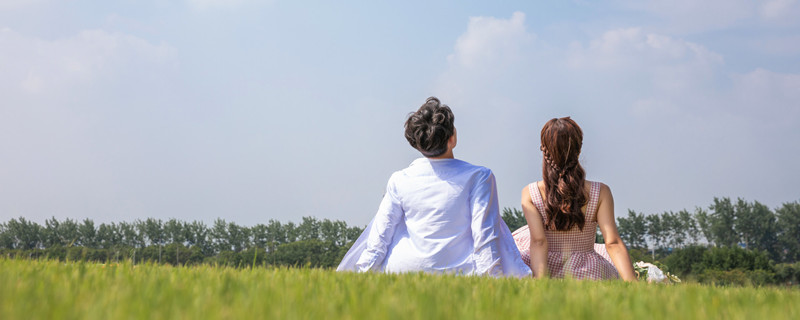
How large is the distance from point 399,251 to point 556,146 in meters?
2.18

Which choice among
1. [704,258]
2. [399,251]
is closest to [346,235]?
[704,258]


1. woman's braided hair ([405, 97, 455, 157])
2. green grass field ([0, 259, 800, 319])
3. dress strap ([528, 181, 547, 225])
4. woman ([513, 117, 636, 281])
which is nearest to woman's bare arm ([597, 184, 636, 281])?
woman ([513, 117, 636, 281])

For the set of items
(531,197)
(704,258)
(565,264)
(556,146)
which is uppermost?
(704,258)

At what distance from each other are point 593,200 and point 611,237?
0.47m

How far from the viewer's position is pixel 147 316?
A: 89.4 inches

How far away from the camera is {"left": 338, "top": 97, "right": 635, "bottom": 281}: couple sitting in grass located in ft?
22.4

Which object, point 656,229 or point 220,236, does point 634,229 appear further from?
point 220,236

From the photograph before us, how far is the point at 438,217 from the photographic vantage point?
693cm

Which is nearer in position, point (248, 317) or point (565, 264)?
point (248, 317)

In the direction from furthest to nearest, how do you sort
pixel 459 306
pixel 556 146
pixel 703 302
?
pixel 556 146, pixel 703 302, pixel 459 306

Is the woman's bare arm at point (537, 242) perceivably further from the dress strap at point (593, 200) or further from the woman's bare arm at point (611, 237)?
the woman's bare arm at point (611, 237)

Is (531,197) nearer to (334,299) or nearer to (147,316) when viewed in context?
(334,299)

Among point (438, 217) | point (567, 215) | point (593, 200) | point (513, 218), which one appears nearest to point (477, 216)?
point (438, 217)

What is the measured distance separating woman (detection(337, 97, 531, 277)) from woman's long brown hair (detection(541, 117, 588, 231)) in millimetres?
637
